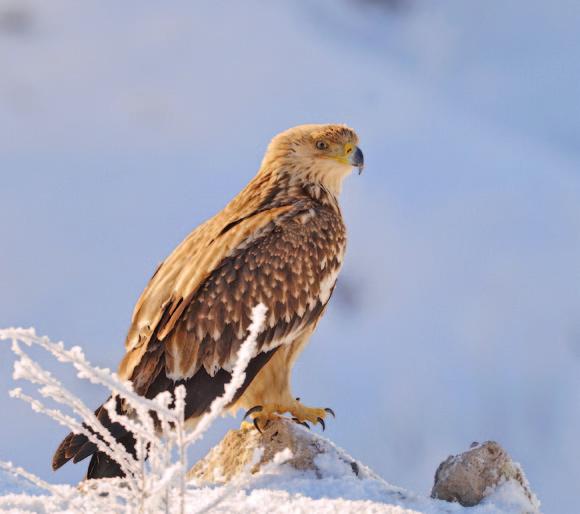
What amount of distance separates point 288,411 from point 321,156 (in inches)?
101

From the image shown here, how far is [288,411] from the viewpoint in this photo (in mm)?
7547

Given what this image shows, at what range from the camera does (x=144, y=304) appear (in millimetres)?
7652

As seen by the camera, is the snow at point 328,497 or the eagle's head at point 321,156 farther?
the eagle's head at point 321,156

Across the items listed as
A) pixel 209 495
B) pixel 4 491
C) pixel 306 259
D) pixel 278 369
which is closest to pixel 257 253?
pixel 306 259

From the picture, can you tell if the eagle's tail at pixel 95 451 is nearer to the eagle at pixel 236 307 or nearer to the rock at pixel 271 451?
the eagle at pixel 236 307

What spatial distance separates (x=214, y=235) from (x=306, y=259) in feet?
2.78

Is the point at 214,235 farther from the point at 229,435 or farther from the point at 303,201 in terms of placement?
the point at 229,435

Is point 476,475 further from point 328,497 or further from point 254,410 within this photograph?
point 254,410

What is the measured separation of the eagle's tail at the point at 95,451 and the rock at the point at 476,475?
7.81 ft

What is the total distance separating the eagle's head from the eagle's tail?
Result: 3.09 m

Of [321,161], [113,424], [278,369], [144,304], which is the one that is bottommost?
[113,424]

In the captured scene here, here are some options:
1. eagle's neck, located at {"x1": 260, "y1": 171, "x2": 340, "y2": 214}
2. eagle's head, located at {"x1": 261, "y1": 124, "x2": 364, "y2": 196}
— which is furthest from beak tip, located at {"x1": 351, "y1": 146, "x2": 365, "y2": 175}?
eagle's neck, located at {"x1": 260, "y1": 171, "x2": 340, "y2": 214}

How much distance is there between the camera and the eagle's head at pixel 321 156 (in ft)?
28.5

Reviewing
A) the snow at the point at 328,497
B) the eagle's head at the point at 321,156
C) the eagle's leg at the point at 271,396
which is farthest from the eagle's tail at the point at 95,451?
the eagle's head at the point at 321,156
